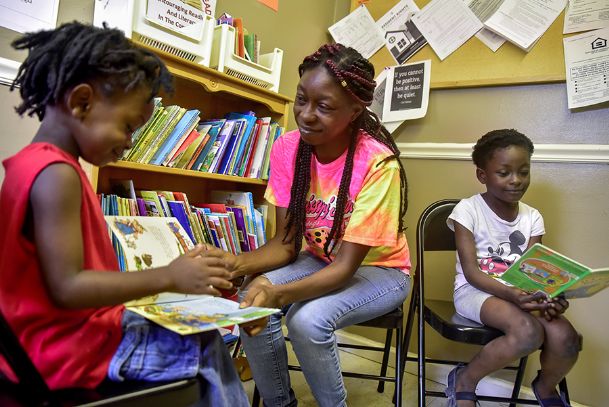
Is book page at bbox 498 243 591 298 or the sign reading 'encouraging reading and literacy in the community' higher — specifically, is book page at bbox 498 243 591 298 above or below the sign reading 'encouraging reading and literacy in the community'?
below

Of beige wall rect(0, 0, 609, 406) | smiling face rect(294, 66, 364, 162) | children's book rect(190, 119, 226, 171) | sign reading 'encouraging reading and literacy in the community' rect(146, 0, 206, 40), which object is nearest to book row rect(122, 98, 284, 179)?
children's book rect(190, 119, 226, 171)

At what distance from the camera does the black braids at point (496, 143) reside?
1.45 m

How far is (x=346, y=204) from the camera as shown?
1266mm

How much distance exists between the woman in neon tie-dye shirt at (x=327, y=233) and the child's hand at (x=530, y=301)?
1.02ft

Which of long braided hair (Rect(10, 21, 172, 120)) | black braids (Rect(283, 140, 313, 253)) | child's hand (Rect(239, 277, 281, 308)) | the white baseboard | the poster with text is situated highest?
the poster with text

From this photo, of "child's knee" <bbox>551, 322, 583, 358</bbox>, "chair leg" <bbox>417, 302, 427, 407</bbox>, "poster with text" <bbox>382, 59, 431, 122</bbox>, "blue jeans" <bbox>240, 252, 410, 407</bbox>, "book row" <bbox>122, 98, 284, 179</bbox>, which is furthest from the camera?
"poster with text" <bbox>382, 59, 431, 122</bbox>

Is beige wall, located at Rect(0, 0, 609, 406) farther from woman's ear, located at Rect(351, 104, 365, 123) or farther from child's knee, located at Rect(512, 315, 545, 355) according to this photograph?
woman's ear, located at Rect(351, 104, 365, 123)

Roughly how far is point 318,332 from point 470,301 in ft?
1.81

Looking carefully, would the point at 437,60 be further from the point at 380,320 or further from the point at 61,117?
the point at 61,117

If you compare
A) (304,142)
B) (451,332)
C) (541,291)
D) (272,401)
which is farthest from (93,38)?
(541,291)

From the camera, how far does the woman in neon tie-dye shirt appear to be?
1.09 meters

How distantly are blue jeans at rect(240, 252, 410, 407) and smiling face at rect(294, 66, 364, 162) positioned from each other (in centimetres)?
41

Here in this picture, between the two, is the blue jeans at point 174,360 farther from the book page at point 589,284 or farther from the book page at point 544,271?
the book page at point 589,284

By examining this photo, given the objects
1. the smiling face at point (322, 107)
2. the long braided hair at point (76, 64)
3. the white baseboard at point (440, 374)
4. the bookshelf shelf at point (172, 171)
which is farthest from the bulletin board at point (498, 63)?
the long braided hair at point (76, 64)
